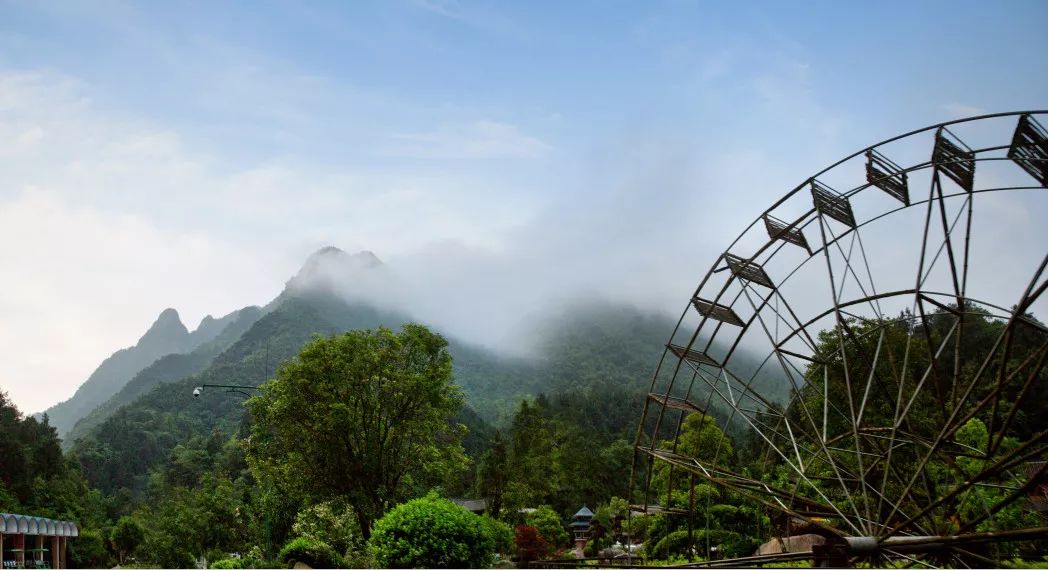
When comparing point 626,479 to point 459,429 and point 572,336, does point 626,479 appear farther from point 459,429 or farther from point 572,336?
point 572,336

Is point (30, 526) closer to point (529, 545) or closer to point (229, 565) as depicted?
point (229, 565)

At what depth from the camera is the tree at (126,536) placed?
54.2 m

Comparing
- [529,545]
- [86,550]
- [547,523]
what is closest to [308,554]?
[529,545]

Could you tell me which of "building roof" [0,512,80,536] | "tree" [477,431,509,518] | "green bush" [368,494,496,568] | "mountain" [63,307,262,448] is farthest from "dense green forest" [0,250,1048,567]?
"mountain" [63,307,262,448]

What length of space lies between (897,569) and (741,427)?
75.8 metres

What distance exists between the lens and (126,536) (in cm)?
5441

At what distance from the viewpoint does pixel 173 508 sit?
2026 inches

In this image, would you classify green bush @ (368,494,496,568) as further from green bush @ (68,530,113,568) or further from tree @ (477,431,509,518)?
green bush @ (68,530,113,568)

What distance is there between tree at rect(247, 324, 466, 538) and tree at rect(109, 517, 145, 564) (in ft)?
97.8

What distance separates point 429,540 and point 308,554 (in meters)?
6.65

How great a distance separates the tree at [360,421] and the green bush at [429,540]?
30.5 ft

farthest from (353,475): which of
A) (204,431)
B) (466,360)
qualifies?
(466,360)

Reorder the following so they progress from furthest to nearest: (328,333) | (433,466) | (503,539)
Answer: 1. (328,333)
2. (503,539)
3. (433,466)

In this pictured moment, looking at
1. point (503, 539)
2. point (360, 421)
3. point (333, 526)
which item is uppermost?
point (360, 421)
